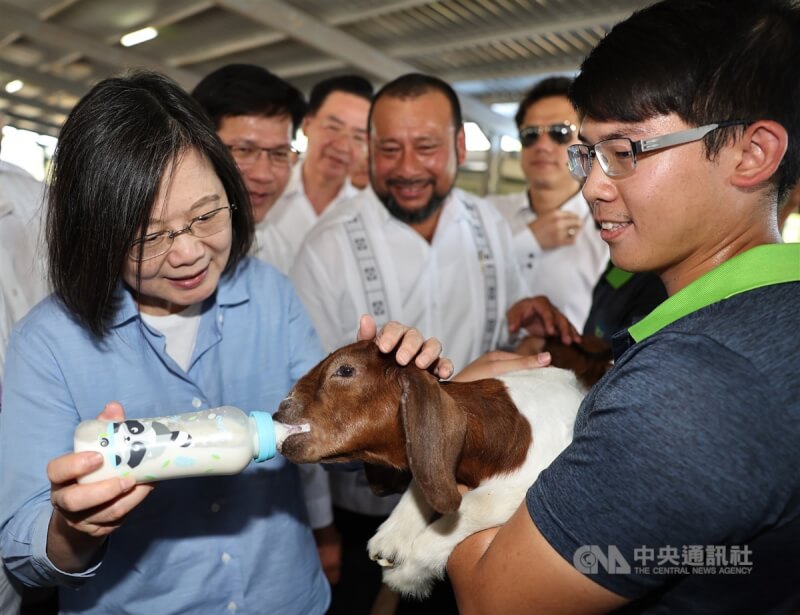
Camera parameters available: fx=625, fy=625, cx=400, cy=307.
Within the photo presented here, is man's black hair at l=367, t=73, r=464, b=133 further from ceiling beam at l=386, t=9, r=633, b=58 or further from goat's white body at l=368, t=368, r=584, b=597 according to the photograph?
ceiling beam at l=386, t=9, r=633, b=58

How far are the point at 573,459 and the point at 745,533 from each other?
0.24m

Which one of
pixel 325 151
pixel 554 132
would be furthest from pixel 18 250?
pixel 554 132

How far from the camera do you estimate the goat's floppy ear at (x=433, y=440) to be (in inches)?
46.2

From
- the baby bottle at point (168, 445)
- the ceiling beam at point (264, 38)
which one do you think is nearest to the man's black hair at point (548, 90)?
→ the ceiling beam at point (264, 38)

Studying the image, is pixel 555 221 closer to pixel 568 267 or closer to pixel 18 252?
pixel 568 267

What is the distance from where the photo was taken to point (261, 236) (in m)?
3.62

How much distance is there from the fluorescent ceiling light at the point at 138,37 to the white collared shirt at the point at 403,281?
18.7 ft

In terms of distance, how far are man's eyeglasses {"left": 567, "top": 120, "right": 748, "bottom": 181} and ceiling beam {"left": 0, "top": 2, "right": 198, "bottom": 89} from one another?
613cm

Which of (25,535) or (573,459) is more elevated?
(573,459)

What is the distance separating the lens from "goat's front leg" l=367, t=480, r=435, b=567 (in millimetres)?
1378

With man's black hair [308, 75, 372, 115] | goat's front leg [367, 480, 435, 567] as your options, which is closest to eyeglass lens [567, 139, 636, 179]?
goat's front leg [367, 480, 435, 567]

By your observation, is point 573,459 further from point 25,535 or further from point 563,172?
point 563,172

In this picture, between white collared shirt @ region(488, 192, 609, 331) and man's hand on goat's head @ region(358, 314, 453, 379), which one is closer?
man's hand on goat's head @ region(358, 314, 453, 379)

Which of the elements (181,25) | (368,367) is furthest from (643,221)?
(181,25)
